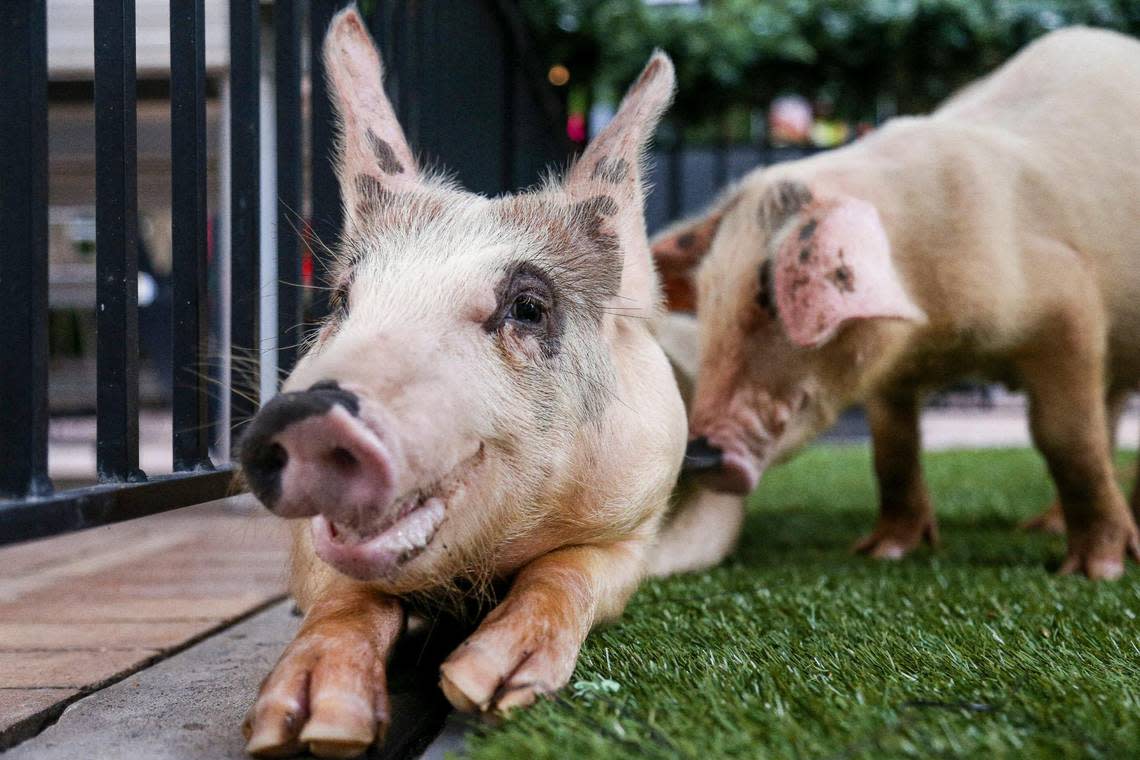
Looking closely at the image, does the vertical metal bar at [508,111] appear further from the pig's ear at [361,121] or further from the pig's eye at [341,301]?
the pig's eye at [341,301]

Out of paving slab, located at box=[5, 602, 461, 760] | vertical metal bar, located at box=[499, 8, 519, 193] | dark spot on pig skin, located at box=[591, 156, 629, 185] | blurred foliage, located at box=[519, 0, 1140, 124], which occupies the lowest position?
paving slab, located at box=[5, 602, 461, 760]

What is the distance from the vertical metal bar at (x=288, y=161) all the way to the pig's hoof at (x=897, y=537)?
1.74 meters

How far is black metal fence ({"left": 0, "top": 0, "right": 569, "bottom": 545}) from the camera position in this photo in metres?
1.27

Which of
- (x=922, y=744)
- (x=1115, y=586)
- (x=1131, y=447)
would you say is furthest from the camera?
(x=1131, y=447)

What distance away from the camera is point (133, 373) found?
1.57 meters

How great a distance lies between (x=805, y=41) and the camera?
776 cm

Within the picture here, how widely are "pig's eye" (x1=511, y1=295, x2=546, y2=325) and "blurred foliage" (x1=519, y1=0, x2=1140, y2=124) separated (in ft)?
18.8

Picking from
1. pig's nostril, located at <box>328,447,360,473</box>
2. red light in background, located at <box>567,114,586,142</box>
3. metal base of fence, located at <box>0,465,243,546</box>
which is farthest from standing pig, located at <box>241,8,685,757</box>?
red light in background, located at <box>567,114,586,142</box>

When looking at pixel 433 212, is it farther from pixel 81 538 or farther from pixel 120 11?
pixel 81 538

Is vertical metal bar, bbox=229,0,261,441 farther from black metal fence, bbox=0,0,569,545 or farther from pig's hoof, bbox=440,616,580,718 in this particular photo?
pig's hoof, bbox=440,616,580,718

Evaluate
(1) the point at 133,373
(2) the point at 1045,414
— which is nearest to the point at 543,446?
(1) the point at 133,373

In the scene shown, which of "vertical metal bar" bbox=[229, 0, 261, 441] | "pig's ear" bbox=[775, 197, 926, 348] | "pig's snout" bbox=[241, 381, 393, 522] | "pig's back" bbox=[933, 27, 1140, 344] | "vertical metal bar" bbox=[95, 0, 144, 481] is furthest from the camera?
"pig's back" bbox=[933, 27, 1140, 344]

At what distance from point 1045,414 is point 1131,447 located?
581cm

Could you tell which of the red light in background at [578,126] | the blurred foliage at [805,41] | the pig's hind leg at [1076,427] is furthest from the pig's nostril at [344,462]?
the red light in background at [578,126]
